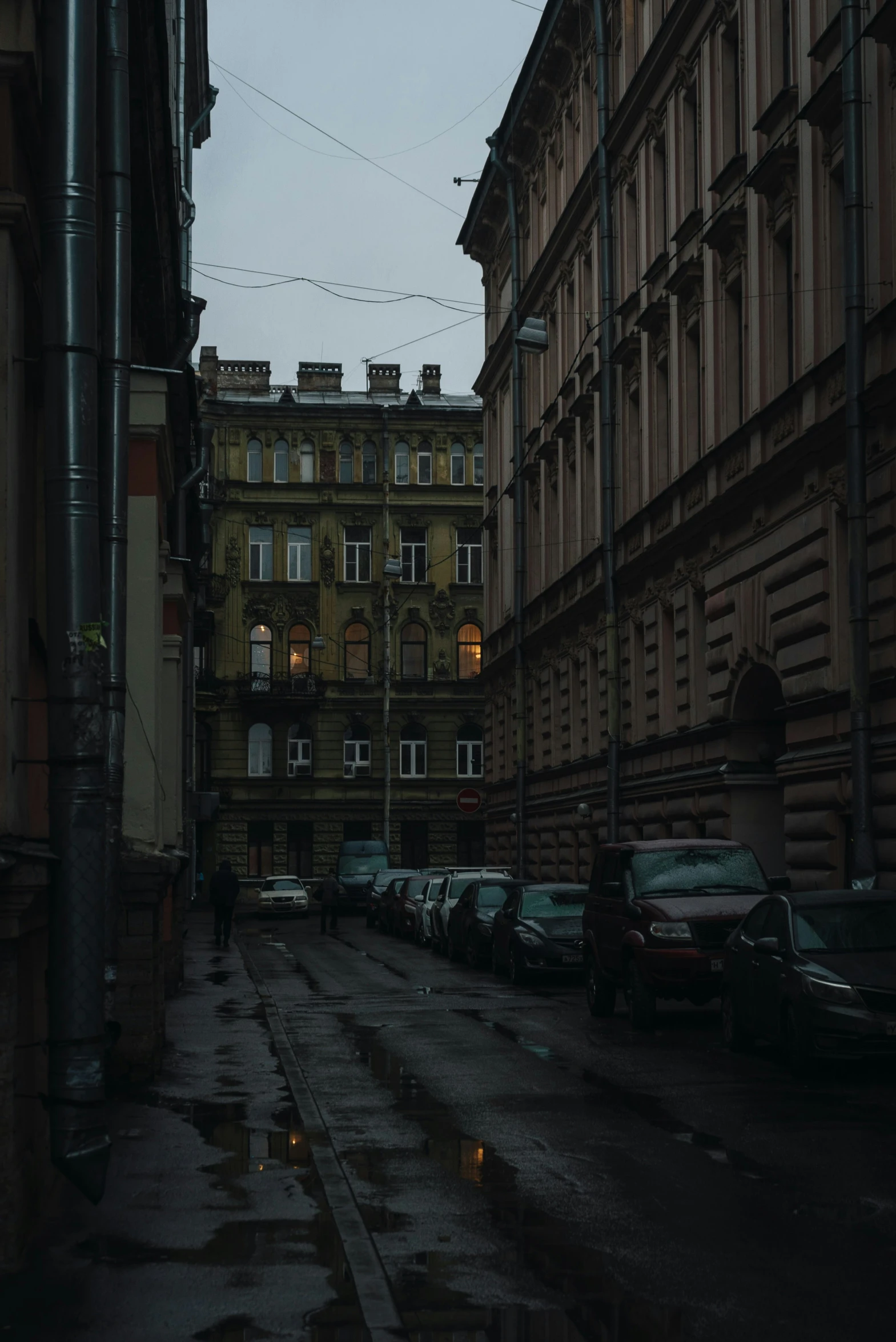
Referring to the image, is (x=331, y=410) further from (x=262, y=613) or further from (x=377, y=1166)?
(x=377, y=1166)

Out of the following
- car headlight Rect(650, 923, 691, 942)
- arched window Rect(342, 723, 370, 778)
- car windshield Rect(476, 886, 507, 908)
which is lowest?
car windshield Rect(476, 886, 507, 908)

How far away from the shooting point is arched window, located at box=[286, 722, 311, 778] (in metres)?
67.4

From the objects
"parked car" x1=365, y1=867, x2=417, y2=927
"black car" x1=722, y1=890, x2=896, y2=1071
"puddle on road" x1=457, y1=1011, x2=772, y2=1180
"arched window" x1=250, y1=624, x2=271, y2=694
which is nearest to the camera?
"puddle on road" x1=457, y1=1011, x2=772, y2=1180

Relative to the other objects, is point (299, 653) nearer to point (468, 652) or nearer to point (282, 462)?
point (468, 652)

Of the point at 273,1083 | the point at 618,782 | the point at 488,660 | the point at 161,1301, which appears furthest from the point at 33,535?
the point at 488,660

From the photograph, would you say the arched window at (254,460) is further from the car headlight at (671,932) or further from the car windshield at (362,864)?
the car headlight at (671,932)

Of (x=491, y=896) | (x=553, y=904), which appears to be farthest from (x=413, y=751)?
(x=553, y=904)

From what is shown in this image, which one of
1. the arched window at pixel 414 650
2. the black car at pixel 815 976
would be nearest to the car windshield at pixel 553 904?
the black car at pixel 815 976

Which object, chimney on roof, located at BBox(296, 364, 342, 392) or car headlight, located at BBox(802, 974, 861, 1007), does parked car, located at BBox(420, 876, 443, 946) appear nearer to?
car headlight, located at BBox(802, 974, 861, 1007)

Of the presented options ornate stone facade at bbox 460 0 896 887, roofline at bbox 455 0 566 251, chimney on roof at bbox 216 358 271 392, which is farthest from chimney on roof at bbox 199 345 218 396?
ornate stone facade at bbox 460 0 896 887

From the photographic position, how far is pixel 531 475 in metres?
44.8

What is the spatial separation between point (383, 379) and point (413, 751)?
597 inches

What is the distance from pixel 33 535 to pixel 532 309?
37.5m

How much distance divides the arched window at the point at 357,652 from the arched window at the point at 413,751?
268cm
